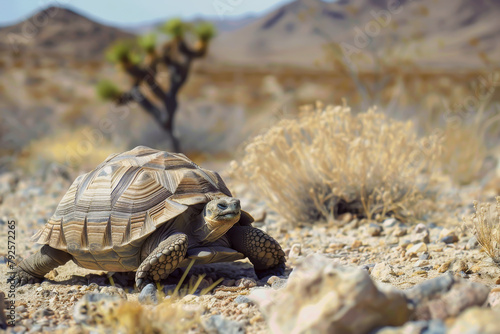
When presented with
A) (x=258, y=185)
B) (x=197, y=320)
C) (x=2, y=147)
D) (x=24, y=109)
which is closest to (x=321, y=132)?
(x=258, y=185)

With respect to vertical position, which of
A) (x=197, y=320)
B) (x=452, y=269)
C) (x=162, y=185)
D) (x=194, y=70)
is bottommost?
(x=194, y=70)

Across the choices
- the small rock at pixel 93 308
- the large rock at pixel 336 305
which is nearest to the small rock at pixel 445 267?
the large rock at pixel 336 305

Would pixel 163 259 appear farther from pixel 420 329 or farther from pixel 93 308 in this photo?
pixel 420 329

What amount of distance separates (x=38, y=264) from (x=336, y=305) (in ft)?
8.01

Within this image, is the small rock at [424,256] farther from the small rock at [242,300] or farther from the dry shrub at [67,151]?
the dry shrub at [67,151]

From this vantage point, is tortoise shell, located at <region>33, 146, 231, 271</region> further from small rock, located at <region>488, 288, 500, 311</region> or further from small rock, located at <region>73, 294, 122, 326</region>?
small rock, located at <region>488, 288, 500, 311</region>

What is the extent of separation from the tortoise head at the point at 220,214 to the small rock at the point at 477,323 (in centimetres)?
152

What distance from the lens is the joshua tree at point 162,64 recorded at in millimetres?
11797

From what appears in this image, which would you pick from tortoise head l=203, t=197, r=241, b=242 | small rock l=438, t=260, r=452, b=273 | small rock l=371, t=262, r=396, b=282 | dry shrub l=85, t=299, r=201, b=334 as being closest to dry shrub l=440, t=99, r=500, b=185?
small rock l=438, t=260, r=452, b=273

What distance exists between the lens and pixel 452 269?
2.89m

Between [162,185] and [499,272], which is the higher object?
[162,185]

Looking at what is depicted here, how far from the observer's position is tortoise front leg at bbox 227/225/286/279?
10.2 feet

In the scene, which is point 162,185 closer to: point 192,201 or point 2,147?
point 192,201

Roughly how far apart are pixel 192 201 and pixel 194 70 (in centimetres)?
3481
